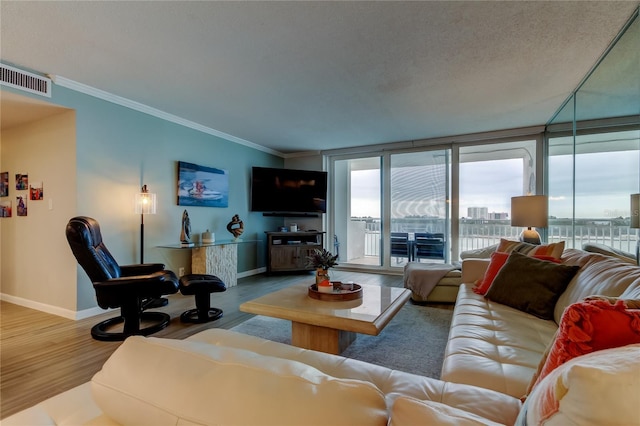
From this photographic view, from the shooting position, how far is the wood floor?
1.81 m

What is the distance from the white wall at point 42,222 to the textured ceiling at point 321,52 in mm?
842

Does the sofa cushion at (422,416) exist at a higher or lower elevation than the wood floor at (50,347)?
higher

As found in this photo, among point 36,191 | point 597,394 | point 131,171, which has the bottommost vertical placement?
point 597,394

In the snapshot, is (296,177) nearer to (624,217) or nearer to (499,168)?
(499,168)

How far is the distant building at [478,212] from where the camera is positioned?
4969 mm

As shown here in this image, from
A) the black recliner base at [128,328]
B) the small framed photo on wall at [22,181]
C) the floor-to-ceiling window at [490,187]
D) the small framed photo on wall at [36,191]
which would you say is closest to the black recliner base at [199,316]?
the black recliner base at [128,328]

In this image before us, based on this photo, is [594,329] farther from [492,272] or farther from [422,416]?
[492,272]

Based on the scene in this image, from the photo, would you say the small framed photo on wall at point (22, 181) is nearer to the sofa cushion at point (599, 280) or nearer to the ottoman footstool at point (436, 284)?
the ottoman footstool at point (436, 284)

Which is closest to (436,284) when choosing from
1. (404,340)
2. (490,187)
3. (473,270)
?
(473,270)

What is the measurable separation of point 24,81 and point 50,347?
2.33 metres

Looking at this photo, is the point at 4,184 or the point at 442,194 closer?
the point at 4,184

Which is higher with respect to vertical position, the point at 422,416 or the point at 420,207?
the point at 420,207

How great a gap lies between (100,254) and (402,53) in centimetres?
317

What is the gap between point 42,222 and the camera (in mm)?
3285
